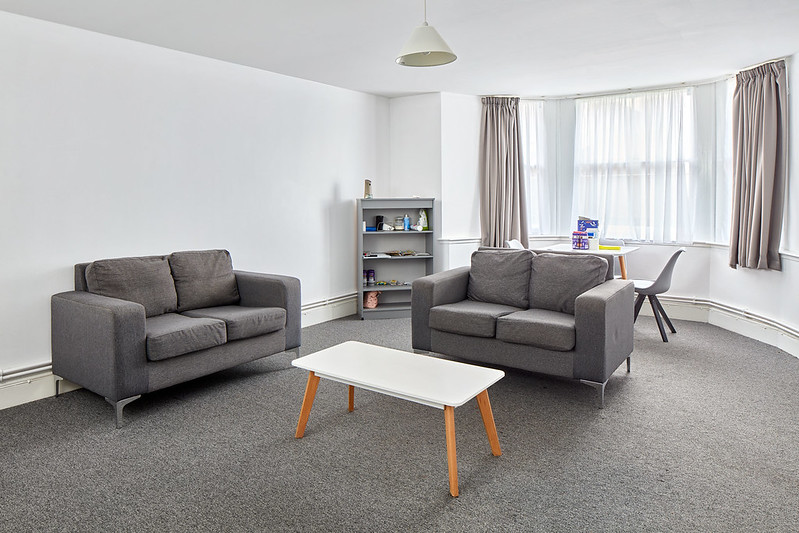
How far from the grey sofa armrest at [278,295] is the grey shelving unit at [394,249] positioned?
5.95ft

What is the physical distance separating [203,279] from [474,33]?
273 centimetres

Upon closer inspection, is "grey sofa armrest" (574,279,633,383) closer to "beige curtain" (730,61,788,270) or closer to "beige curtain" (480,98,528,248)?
"beige curtain" (730,61,788,270)

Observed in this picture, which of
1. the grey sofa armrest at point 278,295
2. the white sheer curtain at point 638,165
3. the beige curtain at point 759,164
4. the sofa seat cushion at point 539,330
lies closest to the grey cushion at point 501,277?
the sofa seat cushion at point 539,330

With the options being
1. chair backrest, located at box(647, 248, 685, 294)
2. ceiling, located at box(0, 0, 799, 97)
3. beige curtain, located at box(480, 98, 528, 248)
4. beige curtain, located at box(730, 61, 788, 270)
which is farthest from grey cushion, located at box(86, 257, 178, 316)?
beige curtain, located at box(730, 61, 788, 270)

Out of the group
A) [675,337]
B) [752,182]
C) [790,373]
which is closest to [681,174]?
[752,182]

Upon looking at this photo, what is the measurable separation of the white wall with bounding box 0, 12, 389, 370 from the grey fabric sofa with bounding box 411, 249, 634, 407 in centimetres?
190

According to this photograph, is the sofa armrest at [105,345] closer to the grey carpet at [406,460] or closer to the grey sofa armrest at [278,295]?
the grey carpet at [406,460]

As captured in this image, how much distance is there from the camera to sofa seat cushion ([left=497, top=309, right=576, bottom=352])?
339cm

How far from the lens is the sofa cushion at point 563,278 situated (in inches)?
153

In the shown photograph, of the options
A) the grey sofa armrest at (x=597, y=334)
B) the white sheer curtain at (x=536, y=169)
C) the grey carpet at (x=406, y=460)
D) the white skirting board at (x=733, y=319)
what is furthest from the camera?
the white sheer curtain at (x=536, y=169)

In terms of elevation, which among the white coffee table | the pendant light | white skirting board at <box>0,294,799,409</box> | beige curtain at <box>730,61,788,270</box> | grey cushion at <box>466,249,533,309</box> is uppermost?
the pendant light

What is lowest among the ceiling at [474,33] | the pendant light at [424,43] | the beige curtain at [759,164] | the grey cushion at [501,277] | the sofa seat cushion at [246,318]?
the sofa seat cushion at [246,318]

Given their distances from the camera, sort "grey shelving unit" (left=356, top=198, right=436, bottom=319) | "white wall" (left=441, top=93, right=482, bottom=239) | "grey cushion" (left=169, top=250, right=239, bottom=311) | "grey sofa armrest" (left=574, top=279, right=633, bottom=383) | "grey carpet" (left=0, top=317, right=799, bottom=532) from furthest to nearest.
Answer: "white wall" (left=441, top=93, right=482, bottom=239) → "grey shelving unit" (left=356, top=198, right=436, bottom=319) → "grey cushion" (left=169, top=250, right=239, bottom=311) → "grey sofa armrest" (left=574, top=279, right=633, bottom=383) → "grey carpet" (left=0, top=317, right=799, bottom=532)

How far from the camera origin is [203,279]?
4117 millimetres
